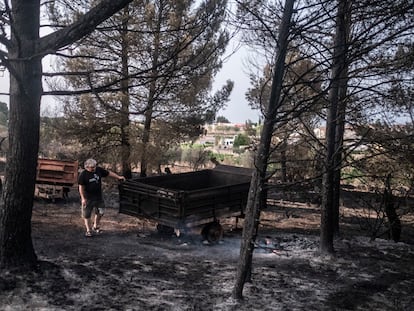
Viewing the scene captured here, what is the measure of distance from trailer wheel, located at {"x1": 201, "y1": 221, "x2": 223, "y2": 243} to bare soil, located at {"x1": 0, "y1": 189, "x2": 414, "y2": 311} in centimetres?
24

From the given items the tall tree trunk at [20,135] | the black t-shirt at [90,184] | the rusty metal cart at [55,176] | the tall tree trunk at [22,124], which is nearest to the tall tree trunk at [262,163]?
the tall tree trunk at [22,124]

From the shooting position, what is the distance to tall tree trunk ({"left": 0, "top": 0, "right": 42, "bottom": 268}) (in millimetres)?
5328

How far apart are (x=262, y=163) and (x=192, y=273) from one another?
7.80ft

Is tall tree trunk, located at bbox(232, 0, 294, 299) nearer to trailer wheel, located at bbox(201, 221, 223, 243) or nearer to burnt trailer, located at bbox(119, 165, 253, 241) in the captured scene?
burnt trailer, located at bbox(119, 165, 253, 241)

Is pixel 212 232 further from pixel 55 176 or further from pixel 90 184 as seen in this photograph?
pixel 55 176

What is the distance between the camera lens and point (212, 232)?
8695mm

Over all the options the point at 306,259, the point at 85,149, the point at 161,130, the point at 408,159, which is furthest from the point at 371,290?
the point at 85,149

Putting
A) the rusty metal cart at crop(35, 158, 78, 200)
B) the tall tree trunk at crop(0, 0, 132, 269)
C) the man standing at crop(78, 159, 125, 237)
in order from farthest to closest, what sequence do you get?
the rusty metal cart at crop(35, 158, 78, 200), the man standing at crop(78, 159, 125, 237), the tall tree trunk at crop(0, 0, 132, 269)

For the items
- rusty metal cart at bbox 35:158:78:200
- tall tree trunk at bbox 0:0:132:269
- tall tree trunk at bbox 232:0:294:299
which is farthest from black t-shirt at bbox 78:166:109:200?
tall tree trunk at bbox 232:0:294:299

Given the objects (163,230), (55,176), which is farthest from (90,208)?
(55,176)

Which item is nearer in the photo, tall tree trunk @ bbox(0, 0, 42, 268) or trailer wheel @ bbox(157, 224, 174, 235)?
tall tree trunk @ bbox(0, 0, 42, 268)

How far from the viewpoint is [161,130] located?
1622 centimetres

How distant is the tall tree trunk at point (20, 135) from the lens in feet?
17.5

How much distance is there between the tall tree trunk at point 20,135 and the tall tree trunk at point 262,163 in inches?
112
